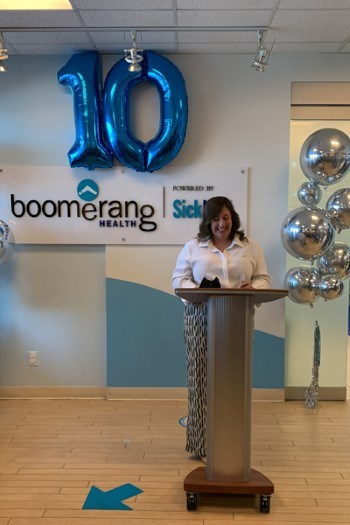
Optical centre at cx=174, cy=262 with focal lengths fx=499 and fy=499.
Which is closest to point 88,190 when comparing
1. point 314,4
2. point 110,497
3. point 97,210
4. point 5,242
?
point 97,210

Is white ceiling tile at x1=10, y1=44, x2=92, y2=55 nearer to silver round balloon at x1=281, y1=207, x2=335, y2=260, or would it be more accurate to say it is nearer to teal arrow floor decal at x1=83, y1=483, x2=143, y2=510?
silver round balloon at x1=281, y1=207, x2=335, y2=260

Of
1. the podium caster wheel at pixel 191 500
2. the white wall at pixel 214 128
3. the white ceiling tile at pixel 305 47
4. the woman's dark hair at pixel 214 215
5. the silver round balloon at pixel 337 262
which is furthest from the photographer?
the white wall at pixel 214 128

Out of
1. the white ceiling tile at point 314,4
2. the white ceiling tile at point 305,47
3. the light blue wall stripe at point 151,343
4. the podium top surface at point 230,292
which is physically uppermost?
the white ceiling tile at point 305,47

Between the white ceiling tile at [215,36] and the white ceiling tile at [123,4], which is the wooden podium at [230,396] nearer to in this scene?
the white ceiling tile at [123,4]

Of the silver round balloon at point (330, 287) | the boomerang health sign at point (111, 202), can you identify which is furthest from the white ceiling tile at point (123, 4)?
the silver round balloon at point (330, 287)

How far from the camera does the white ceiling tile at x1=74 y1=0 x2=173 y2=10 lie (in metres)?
3.09

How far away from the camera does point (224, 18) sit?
334cm

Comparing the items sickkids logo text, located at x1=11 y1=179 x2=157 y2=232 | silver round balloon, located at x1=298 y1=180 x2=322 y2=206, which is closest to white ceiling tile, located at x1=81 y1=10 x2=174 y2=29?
sickkids logo text, located at x1=11 y1=179 x2=157 y2=232

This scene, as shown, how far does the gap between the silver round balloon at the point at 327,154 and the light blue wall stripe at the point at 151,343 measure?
4.63 ft

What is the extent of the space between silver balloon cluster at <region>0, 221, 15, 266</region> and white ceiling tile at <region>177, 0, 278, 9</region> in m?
1.98

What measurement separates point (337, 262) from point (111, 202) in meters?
1.84

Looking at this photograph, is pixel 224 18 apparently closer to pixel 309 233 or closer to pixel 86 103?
pixel 86 103

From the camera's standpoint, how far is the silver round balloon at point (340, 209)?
141 inches

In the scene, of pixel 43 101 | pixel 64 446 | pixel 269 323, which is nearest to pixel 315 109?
pixel 269 323
